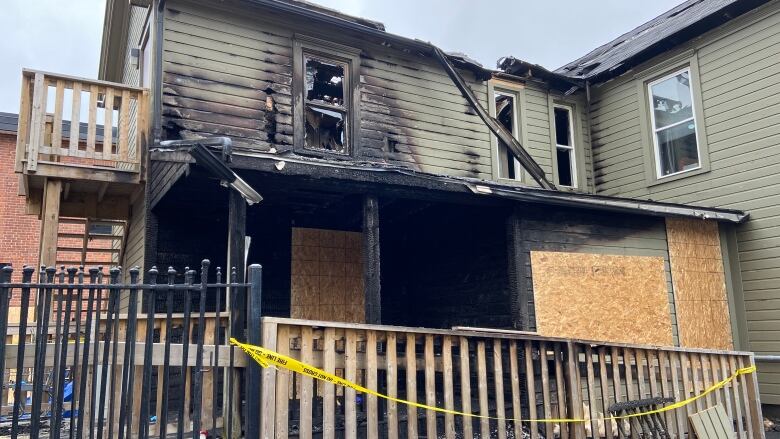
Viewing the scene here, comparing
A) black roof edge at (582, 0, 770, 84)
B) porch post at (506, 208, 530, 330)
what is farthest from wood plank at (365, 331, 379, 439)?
black roof edge at (582, 0, 770, 84)

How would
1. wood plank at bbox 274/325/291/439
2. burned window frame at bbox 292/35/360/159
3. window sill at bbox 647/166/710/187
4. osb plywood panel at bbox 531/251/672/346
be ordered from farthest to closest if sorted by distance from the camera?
window sill at bbox 647/166/710/187 → burned window frame at bbox 292/35/360/159 → osb plywood panel at bbox 531/251/672/346 → wood plank at bbox 274/325/291/439

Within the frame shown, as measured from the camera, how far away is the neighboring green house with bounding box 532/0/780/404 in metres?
9.58

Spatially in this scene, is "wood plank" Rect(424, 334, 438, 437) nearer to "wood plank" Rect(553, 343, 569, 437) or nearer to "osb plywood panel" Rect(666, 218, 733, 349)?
"wood plank" Rect(553, 343, 569, 437)

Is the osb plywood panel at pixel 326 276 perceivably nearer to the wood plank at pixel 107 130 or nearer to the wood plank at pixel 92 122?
the wood plank at pixel 107 130

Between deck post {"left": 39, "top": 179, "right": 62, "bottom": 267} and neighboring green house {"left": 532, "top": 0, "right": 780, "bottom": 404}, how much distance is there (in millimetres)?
9721

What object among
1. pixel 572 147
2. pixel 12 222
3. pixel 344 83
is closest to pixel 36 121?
pixel 344 83

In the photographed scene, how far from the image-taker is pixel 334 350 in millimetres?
4211

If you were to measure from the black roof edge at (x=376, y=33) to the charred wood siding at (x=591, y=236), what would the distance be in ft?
12.3

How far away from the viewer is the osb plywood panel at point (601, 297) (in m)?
8.29

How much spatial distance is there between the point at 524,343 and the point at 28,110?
658 cm

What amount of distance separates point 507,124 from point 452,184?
5569mm

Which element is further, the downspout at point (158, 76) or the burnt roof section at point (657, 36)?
the burnt roof section at point (657, 36)

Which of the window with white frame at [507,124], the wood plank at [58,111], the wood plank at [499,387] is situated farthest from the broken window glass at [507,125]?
the wood plank at [58,111]

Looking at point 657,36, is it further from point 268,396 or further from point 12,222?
point 12,222
